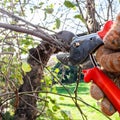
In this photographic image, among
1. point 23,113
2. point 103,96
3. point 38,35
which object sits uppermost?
point 38,35

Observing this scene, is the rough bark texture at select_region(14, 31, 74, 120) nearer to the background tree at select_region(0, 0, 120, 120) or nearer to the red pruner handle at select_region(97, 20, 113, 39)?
the background tree at select_region(0, 0, 120, 120)

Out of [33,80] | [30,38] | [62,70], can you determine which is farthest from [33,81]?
[30,38]

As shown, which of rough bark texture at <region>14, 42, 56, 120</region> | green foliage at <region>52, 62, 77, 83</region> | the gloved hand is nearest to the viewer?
the gloved hand

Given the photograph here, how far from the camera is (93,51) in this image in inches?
46.7

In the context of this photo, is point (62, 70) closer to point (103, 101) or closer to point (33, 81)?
point (33, 81)

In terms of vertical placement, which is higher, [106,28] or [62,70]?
[106,28]

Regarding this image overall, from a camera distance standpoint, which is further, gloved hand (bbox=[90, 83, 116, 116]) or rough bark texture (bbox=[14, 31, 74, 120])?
rough bark texture (bbox=[14, 31, 74, 120])

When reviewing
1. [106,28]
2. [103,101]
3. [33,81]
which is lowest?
[33,81]

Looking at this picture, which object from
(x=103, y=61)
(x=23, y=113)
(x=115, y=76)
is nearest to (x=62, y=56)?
(x=115, y=76)

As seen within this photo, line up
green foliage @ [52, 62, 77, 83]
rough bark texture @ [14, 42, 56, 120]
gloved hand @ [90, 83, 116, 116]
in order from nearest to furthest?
gloved hand @ [90, 83, 116, 116]
green foliage @ [52, 62, 77, 83]
rough bark texture @ [14, 42, 56, 120]

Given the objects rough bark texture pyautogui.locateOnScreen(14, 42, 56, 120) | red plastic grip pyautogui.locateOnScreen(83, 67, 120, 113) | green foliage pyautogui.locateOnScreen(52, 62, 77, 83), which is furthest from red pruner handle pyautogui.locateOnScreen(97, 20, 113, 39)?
rough bark texture pyautogui.locateOnScreen(14, 42, 56, 120)

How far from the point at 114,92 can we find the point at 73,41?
0.23 metres

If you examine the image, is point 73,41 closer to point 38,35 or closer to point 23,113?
point 38,35

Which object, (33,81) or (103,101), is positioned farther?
(33,81)
